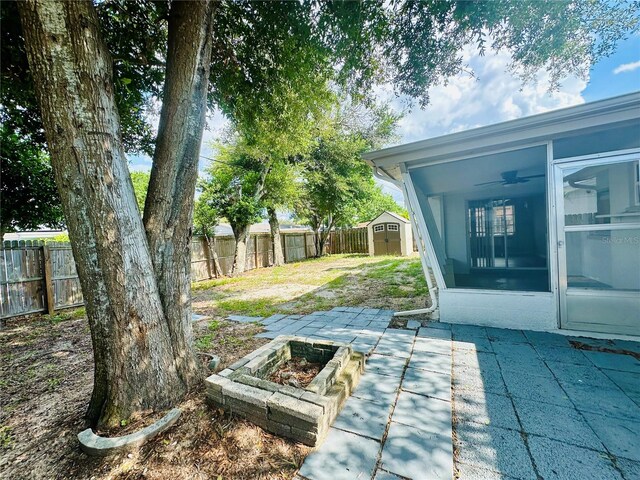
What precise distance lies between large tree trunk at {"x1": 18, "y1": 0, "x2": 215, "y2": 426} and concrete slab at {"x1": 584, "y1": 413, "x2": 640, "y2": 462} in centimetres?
285

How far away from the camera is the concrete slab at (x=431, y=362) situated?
246cm

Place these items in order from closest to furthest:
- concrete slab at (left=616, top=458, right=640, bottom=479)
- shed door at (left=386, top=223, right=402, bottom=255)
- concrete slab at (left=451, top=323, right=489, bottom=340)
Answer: concrete slab at (left=616, top=458, right=640, bottom=479) < concrete slab at (left=451, top=323, right=489, bottom=340) < shed door at (left=386, top=223, right=402, bottom=255)

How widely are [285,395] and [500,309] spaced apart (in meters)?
3.16

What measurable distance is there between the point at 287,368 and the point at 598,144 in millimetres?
4296

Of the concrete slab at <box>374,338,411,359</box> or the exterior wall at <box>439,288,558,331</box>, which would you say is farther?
the exterior wall at <box>439,288,558,331</box>

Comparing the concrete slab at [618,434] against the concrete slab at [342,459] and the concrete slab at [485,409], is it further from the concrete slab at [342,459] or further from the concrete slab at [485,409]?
the concrete slab at [342,459]

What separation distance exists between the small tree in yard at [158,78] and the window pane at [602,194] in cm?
161

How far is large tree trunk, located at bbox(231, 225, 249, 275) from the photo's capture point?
32.1ft

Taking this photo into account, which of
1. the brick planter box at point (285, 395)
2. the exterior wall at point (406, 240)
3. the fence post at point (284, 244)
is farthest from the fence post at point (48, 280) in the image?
the exterior wall at point (406, 240)

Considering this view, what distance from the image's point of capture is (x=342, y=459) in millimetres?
1469

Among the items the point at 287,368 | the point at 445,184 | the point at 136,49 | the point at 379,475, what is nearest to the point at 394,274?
the point at 445,184

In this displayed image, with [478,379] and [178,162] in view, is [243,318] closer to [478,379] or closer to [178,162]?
[178,162]

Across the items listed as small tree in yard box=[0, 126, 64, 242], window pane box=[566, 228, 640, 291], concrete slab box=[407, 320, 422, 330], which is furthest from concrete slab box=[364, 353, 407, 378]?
small tree in yard box=[0, 126, 64, 242]

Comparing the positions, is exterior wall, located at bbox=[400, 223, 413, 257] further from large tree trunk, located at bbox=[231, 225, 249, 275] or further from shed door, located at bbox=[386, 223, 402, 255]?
large tree trunk, located at bbox=[231, 225, 249, 275]
